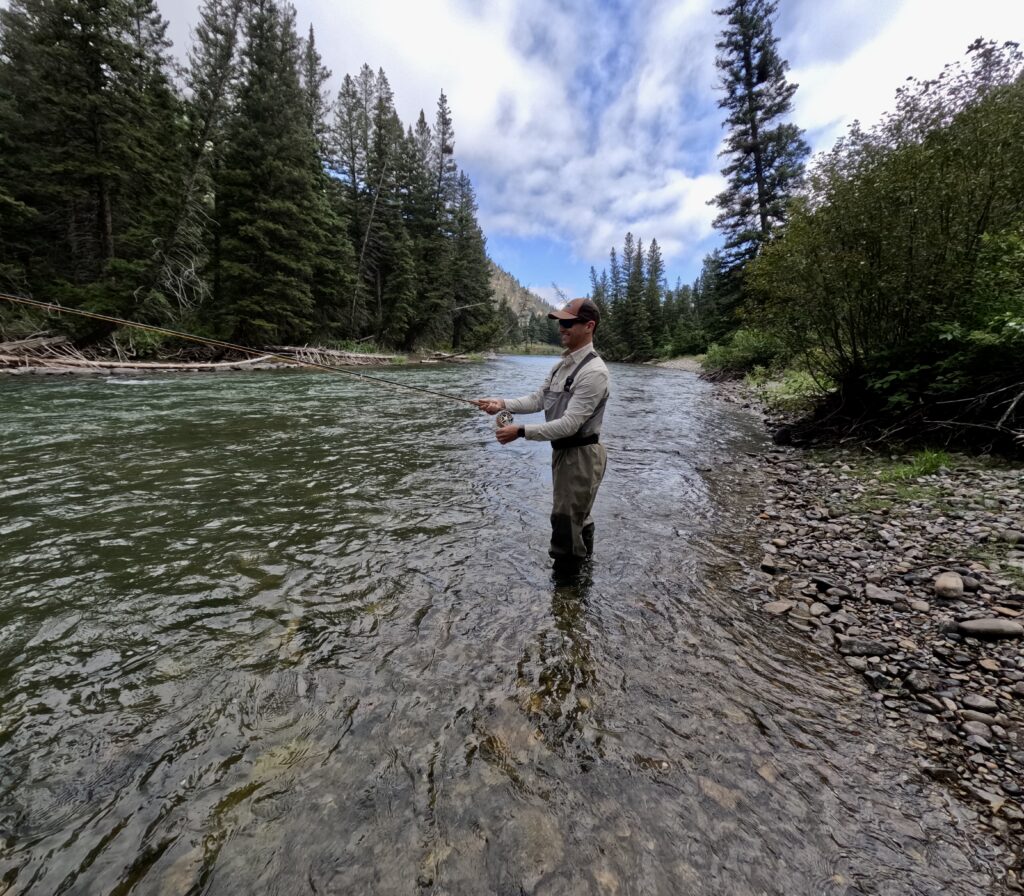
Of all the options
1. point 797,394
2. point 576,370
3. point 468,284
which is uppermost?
point 468,284

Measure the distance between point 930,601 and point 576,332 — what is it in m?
3.72

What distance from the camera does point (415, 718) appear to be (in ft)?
9.19

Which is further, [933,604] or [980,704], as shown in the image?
[933,604]

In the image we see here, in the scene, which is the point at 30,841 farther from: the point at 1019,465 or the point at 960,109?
the point at 960,109

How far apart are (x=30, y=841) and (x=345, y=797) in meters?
1.36

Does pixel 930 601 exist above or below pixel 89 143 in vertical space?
below

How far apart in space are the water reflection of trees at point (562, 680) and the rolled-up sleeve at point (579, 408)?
5.23ft

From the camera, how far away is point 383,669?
320cm

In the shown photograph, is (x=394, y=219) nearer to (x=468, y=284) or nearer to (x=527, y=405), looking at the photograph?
(x=468, y=284)

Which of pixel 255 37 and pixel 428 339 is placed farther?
pixel 428 339

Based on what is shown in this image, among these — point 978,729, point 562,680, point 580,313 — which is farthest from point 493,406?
point 978,729

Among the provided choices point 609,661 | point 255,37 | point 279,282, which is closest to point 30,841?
point 609,661

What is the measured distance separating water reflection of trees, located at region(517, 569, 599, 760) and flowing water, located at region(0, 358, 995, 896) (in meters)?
0.02

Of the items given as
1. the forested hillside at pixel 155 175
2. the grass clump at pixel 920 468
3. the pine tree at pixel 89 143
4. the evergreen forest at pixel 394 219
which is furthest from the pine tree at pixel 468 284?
the grass clump at pixel 920 468
